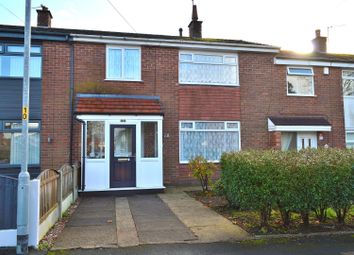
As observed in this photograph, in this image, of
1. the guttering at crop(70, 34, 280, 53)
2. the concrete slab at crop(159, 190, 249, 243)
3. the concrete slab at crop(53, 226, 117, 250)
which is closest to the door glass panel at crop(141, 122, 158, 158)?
the concrete slab at crop(159, 190, 249, 243)

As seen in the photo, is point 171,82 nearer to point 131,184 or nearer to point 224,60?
point 224,60

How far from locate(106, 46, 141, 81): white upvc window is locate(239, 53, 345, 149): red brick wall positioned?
14.7 ft

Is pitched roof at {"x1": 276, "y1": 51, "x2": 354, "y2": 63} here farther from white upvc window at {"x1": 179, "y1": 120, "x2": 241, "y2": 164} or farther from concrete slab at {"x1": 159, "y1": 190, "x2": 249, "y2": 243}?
concrete slab at {"x1": 159, "y1": 190, "x2": 249, "y2": 243}

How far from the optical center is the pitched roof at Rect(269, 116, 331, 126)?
14009mm

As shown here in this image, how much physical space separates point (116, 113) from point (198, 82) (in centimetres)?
407

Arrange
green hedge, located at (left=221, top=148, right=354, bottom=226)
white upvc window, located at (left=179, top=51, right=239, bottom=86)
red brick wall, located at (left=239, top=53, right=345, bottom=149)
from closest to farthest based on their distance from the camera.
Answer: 1. green hedge, located at (left=221, top=148, right=354, bottom=226)
2. white upvc window, located at (left=179, top=51, right=239, bottom=86)
3. red brick wall, located at (left=239, top=53, right=345, bottom=149)

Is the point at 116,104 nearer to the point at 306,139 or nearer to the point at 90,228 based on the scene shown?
the point at 90,228

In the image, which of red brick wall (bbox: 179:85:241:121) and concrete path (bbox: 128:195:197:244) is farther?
red brick wall (bbox: 179:85:241:121)

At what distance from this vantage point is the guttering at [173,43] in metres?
12.8

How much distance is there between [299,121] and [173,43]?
250 inches

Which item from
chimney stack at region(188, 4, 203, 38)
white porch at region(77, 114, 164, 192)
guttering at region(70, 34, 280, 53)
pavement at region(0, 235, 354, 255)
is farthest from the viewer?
chimney stack at region(188, 4, 203, 38)

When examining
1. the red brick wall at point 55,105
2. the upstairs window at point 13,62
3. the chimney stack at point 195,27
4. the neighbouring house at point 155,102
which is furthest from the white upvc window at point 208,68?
the upstairs window at point 13,62

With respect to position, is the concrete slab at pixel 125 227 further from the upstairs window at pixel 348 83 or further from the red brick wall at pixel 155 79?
the upstairs window at pixel 348 83

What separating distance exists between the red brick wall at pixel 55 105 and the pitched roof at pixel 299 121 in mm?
8469
